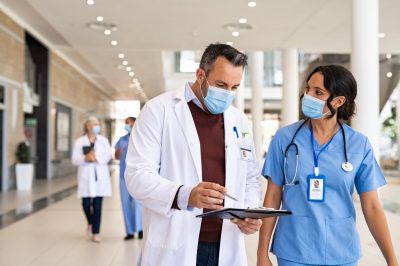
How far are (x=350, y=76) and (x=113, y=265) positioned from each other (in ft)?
13.1

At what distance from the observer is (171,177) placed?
204 cm

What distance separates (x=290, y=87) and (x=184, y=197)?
15.5 m

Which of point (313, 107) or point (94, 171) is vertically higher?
point (313, 107)

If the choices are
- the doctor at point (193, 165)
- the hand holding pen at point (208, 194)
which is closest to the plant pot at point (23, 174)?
the doctor at point (193, 165)

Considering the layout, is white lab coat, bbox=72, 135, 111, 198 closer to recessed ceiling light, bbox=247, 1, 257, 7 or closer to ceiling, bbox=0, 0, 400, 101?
ceiling, bbox=0, 0, 400, 101

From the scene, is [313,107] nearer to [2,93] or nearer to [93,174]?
[93,174]

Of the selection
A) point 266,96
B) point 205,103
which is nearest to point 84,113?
point 266,96

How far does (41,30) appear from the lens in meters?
15.5

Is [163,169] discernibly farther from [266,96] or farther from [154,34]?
[266,96]

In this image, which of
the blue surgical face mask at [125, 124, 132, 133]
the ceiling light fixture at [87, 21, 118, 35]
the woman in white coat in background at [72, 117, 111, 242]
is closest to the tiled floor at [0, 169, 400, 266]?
the woman in white coat in background at [72, 117, 111, 242]

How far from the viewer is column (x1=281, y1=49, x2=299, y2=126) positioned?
1678 centimetres

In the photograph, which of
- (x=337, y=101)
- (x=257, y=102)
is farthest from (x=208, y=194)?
(x=257, y=102)

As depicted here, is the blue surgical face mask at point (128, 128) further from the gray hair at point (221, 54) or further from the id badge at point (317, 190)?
the id badge at point (317, 190)

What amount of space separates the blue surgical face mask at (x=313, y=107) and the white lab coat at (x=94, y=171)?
495 cm
